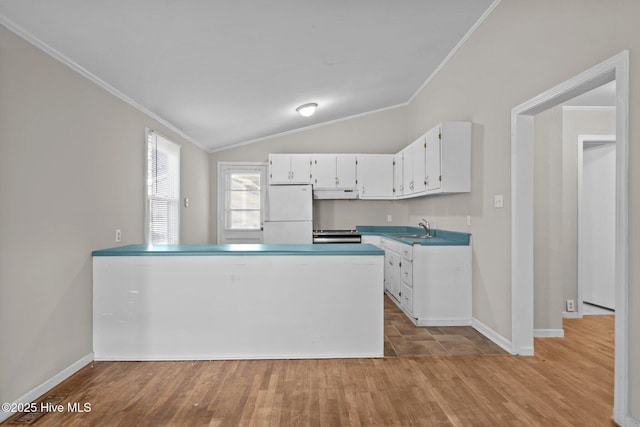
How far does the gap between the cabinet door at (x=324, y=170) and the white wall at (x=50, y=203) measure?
115 inches

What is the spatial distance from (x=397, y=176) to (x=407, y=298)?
2148mm

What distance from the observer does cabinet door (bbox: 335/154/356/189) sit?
5.57m

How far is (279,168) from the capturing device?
18.2 ft

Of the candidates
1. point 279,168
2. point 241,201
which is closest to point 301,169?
point 279,168

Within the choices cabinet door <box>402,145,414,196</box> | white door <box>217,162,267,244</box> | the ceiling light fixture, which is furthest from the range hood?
the ceiling light fixture

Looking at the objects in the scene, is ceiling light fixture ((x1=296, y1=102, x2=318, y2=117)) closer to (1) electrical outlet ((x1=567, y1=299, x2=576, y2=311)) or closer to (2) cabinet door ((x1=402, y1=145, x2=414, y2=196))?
(2) cabinet door ((x1=402, y1=145, x2=414, y2=196))

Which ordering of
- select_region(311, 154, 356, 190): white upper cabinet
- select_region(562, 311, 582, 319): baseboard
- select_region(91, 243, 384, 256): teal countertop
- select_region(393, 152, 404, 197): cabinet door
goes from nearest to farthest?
select_region(91, 243, 384, 256): teal countertop < select_region(562, 311, 582, 319): baseboard < select_region(393, 152, 404, 197): cabinet door < select_region(311, 154, 356, 190): white upper cabinet

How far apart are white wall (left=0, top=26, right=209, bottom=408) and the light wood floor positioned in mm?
358

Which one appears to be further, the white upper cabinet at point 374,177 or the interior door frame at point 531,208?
the white upper cabinet at point 374,177

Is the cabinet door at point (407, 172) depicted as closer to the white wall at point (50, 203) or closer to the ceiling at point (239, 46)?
the ceiling at point (239, 46)

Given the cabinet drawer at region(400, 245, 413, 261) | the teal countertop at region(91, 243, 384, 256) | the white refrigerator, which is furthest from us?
the white refrigerator

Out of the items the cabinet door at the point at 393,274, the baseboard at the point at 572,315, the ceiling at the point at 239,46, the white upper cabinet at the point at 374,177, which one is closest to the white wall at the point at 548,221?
the baseboard at the point at 572,315

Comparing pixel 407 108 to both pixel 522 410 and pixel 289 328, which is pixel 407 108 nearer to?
pixel 289 328

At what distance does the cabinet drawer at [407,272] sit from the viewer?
3764mm
